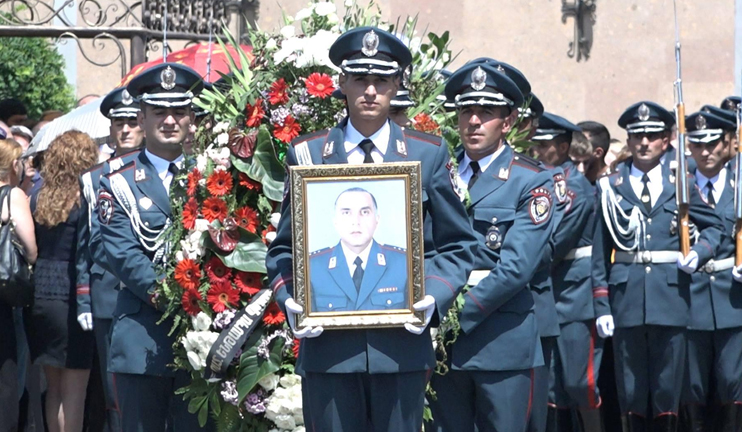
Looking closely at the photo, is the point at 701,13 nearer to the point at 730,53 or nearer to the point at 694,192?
the point at 730,53

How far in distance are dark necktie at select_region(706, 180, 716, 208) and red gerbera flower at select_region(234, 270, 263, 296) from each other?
355 cm

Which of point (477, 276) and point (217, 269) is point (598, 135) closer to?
point (477, 276)

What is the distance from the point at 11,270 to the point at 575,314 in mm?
3173

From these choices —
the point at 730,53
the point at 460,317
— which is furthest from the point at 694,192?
the point at 730,53

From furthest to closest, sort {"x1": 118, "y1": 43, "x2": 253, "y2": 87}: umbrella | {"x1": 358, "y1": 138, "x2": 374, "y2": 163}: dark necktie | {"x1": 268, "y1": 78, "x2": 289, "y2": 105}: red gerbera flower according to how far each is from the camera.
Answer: {"x1": 118, "y1": 43, "x2": 253, "y2": 87}: umbrella → {"x1": 268, "y1": 78, "x2": 289, "y2": 105}: red gerbera flower → {"x1": 358, "y1": 138, "x2": 374, "y2": 163}: dark necktie

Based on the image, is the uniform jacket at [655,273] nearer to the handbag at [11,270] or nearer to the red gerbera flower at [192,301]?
the red gerbera flower at [192,301]

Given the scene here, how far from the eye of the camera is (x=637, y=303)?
8.77 metres

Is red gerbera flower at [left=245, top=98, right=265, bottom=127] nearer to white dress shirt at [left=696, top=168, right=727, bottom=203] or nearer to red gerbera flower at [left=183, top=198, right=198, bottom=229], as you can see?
red gerbera flower at [left=183, top=198, right=198, bottom=229]

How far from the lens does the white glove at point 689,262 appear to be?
864 centimetres

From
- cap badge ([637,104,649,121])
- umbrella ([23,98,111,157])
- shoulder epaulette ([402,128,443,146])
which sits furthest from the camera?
umbrella ([23,98,111,157])

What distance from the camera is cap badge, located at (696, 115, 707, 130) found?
8.89 metres

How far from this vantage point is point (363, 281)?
197 inches

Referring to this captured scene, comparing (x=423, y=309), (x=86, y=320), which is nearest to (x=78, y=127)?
(x=86, y=320)

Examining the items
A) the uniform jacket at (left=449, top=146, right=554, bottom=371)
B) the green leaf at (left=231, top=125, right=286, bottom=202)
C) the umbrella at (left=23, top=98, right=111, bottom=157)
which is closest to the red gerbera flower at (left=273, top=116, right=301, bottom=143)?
the green leaf at (left=231, top=125, right=286, bottom=202)
